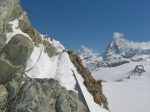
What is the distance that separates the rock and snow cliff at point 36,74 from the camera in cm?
2559

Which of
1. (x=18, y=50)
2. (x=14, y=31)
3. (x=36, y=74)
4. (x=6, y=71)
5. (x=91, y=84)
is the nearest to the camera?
(x=6, y=71)

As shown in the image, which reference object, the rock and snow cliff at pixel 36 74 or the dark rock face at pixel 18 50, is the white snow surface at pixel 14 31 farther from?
the dark rock face at pixel 18 50

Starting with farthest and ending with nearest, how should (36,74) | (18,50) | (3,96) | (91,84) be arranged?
(91,84), (36,74), (18,50), (3,96)

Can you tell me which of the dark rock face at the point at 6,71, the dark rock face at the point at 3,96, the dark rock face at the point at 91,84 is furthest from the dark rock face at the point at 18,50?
the dark rock face at the point at 91,84

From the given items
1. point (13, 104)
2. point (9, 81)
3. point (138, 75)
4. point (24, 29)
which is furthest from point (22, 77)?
point (138, 75)

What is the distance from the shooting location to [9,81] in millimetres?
26938

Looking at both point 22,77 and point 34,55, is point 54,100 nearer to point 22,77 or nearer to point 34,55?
point 22,77

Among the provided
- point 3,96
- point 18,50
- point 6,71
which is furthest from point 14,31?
point 3,96

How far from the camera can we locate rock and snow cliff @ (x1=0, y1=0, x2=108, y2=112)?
84.0ft

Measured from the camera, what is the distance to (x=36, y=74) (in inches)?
1162

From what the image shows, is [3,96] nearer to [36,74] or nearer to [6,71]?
[6,71]

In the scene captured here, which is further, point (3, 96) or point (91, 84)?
point (91, 84)

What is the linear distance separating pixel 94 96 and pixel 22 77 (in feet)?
26.7

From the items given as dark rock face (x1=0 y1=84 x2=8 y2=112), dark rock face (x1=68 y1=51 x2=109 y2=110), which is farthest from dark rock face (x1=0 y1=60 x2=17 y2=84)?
dark rock face (x1=68 y1=51 x2=109 y2=110)
